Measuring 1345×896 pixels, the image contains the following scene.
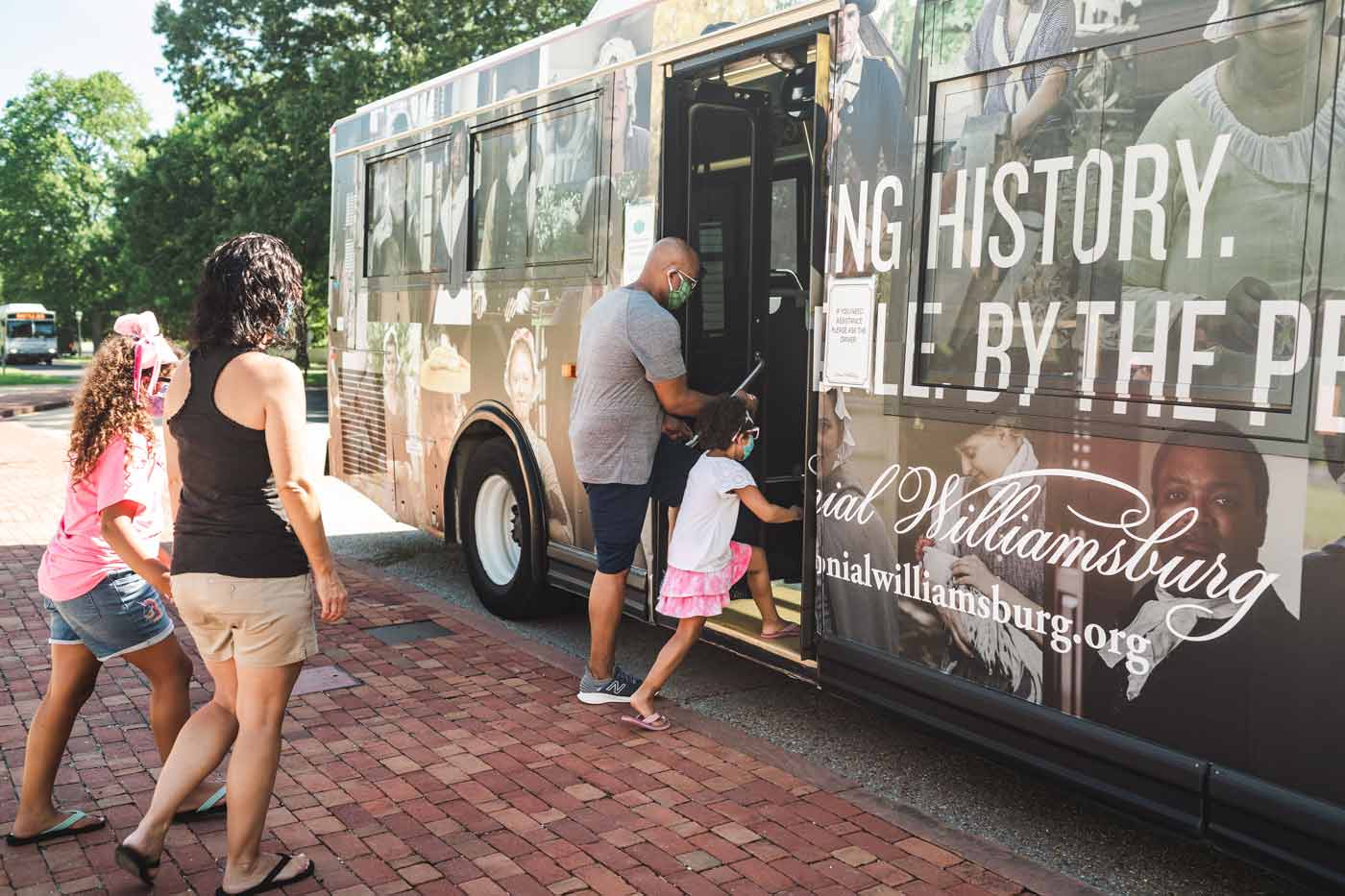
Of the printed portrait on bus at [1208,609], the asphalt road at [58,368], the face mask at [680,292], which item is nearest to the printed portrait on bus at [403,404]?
the face mask at [680,292]

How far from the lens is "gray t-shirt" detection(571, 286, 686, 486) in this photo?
509 cm

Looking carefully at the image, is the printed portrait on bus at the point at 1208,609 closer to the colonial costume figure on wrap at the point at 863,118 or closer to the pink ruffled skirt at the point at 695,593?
the colonial costume figure on wrap at the point at 863,118

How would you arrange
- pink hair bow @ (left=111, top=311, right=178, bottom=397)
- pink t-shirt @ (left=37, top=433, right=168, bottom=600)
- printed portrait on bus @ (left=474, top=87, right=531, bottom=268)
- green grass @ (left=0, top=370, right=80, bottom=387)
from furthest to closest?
green grass @ (left=0, top=370, right=80, bottom=387) < printed portrait on bus @ (left=474, top=87, right=531, bottom=268) < pink hair bow @ (left=111, top=311, right=178, bottom=397) < pink t-shirt @ (left=37, top=433, right=168, bottom=600)

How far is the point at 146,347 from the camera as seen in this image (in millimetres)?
3670

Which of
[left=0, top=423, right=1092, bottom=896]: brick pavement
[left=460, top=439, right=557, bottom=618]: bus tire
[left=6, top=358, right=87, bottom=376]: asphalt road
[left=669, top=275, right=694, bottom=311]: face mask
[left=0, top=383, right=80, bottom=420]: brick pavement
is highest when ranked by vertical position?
[left=669, top=275, right=694, bottom=311]: face mask

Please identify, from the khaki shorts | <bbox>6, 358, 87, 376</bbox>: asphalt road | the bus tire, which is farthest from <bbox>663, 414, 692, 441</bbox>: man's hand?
<bbox>6, 358, 87, 376</bbox>: asphalt road

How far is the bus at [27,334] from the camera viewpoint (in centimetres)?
6088

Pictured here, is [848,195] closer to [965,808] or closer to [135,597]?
[965,808]

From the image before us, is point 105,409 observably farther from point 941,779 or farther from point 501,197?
point 501,197

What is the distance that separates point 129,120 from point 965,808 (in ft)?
234

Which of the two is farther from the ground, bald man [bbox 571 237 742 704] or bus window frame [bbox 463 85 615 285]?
bus window frame [bbox 463 85 615 285]

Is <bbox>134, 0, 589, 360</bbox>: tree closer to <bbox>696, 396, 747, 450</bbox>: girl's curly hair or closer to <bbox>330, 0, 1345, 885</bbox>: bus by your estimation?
<bbox>330, 0, 1345, 885</bbox>: bus

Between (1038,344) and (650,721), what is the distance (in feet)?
7.81

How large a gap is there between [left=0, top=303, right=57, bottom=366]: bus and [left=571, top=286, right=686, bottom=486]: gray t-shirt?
63.8m
